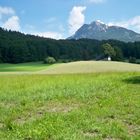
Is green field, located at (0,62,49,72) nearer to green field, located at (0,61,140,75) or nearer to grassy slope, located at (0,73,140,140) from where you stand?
Result: green field, located at (0,61,140,75)

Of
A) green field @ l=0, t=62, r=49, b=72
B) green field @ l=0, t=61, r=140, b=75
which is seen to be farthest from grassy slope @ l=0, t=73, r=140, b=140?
green field @ l=0, t=62, r=49, b=72

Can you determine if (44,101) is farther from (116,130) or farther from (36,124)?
(116,130)

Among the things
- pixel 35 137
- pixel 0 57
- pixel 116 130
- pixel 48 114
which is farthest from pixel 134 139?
pixel 0 57

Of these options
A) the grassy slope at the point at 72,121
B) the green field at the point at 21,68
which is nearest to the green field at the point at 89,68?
the green field at the point at 21,68

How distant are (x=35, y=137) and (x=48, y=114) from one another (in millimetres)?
5171

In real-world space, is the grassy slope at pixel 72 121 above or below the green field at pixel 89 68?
above

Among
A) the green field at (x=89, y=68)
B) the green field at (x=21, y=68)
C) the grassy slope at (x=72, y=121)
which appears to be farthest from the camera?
the green field at (x=21, y=68)

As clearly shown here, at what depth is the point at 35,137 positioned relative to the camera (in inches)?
522

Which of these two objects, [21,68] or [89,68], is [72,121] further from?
[21,68]

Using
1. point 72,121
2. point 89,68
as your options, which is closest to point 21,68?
point 89,68

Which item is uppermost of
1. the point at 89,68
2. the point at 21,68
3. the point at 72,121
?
the point at 72,121

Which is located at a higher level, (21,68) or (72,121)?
(72,121)

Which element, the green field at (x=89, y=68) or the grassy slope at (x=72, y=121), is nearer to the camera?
the grassy slope at (x=72, y=121)

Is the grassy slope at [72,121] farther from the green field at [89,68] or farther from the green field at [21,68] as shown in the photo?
the green field at [21,68]
